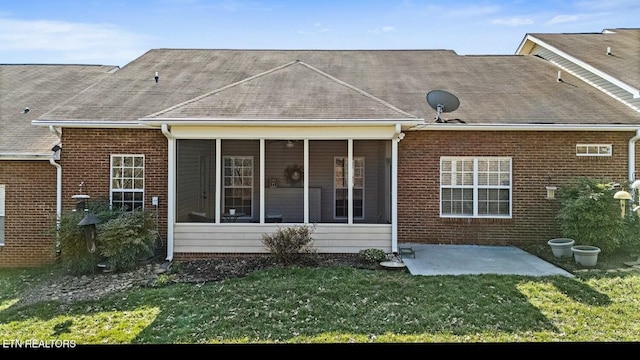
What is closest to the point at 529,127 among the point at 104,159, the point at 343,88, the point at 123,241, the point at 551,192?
the point at 551,192

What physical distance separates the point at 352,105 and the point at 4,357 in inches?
312

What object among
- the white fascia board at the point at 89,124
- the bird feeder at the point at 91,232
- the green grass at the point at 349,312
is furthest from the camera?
the white fascia board at the point at 89,124

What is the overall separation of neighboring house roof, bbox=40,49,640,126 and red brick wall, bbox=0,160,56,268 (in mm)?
1245

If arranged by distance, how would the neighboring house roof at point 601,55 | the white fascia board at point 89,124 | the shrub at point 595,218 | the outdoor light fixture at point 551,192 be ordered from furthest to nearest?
1. the neighboring house roof at point 601,55
2. the outdoor light fixture at point 551,192
3. the white fascia board at point 89,124
4. the shrub at point 595,218

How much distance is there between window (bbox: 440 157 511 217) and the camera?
1003 centimetres

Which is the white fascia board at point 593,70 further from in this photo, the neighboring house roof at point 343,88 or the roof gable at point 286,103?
the roof gable at point 286,103

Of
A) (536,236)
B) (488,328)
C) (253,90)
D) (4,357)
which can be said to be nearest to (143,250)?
(253,90)

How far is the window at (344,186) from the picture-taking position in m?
12.8

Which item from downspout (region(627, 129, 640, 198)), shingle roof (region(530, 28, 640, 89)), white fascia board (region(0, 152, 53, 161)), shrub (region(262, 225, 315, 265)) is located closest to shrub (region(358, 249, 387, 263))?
shrub (region(262, 225, 315, 265))

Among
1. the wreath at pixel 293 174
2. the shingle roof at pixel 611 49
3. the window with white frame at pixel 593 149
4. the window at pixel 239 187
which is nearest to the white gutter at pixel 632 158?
the window with white frame at pixel 593 149

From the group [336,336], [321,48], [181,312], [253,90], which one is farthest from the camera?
[321,48]

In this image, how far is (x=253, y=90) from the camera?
32.2 feet

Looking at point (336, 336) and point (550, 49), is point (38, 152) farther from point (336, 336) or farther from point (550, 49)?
point (550, 49)

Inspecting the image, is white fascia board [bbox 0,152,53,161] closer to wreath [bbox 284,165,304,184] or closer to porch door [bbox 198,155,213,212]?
porch door [bbox 198,155,213,212]
